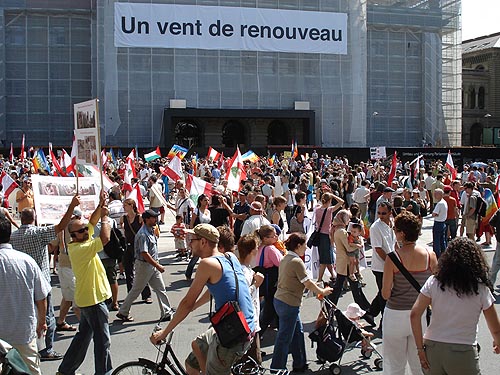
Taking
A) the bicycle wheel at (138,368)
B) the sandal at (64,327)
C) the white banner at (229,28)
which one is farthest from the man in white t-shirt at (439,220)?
the white banner at (229,28)

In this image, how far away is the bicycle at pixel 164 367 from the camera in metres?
5.39

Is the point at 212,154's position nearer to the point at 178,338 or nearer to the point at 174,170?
the point at 174,170

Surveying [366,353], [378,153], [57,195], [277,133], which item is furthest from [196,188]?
[277,133]

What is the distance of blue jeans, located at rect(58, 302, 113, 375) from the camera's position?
6297 mm

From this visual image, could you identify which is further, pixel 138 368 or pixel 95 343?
pixel 95 343

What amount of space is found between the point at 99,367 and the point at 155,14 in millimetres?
40047

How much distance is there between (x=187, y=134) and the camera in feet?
166

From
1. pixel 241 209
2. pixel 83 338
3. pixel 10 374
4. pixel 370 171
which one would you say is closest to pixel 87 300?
pixel 83 338

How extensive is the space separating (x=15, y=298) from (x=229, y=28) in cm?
4163

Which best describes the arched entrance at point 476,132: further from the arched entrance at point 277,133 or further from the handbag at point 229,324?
the handbag at point 229,324

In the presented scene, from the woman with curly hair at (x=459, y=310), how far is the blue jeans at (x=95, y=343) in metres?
3.06

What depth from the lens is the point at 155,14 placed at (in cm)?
4391

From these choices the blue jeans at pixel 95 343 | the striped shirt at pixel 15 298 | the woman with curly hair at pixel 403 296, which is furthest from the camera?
the blue jeans at pixel 95 343

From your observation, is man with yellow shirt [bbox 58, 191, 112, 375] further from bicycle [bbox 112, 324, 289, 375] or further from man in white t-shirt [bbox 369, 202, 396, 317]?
man in white t-shirt [bbox 369, 202, 396, 317]
